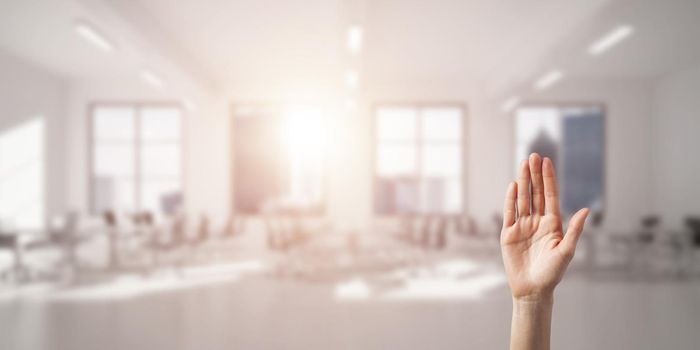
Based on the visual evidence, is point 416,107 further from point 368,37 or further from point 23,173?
point 23,173

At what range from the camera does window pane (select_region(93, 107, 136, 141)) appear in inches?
376

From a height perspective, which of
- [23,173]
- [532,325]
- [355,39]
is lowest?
[532,325]

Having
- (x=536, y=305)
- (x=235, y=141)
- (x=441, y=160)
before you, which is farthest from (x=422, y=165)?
(x=536, y=305)

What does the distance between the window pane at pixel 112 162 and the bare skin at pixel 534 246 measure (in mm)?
9905

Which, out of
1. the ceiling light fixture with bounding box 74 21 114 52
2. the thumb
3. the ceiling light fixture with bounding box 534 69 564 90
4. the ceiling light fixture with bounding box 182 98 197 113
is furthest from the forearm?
the ceiling light fixture with bounding box 182 98 197 113

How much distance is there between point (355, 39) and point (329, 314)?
11.6 feet

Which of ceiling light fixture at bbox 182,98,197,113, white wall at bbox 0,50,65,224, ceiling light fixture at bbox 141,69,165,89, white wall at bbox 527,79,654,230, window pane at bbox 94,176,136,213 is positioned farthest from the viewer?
window pane at bbox 94,176,136,213

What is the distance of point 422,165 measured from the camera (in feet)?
32.5

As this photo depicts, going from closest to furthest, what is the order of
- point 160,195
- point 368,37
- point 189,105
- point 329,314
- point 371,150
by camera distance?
point 329,314 < point 368,37 < point 189,105 < point 371,150 < point 160,195

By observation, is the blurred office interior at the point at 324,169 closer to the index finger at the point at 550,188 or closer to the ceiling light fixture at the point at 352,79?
the ceiling light fixture at the point at 352,79

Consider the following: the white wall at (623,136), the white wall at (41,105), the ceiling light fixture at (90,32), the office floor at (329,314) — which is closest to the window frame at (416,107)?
the white wall at (623,136)

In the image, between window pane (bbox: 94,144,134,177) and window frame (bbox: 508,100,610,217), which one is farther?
window pane (bbox: 94,144,134,177)

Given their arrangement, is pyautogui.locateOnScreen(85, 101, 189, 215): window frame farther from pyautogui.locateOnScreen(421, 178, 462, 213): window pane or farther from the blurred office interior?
pyautogui.locateOnScreen(421, 178, 462, 213): window pane

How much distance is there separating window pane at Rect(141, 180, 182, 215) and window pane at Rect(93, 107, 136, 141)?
1165mm
